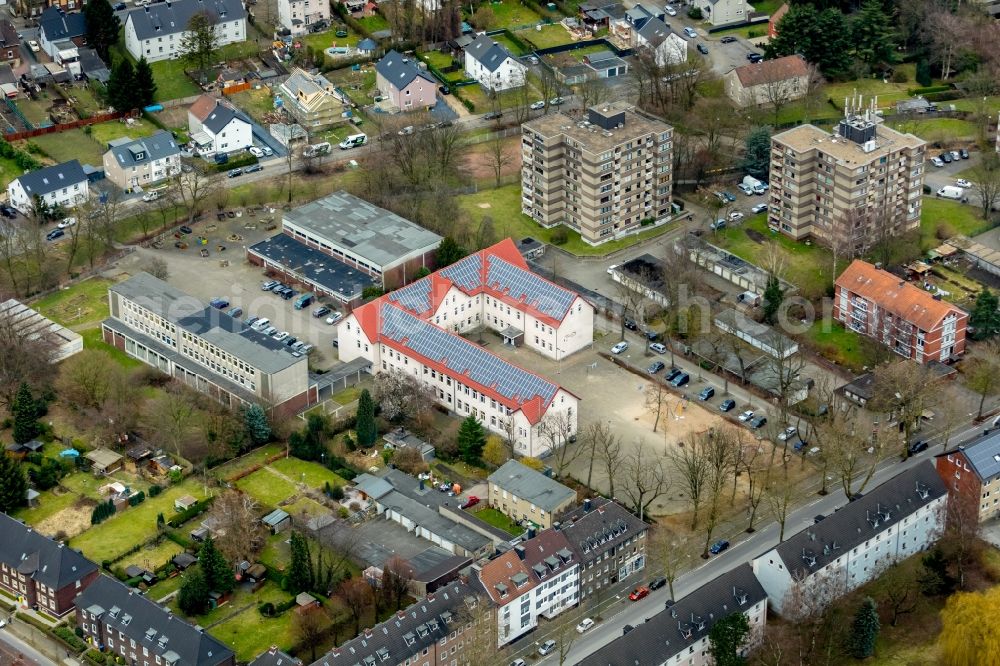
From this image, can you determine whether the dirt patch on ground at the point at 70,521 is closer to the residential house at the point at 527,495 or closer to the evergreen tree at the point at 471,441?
the evergreen tree at the point at 471,441

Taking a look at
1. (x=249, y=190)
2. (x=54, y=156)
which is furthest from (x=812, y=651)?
(x=54, y=156)

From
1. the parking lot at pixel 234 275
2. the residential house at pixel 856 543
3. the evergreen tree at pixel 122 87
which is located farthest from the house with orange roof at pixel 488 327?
the evergreen tree at pixel 122 87

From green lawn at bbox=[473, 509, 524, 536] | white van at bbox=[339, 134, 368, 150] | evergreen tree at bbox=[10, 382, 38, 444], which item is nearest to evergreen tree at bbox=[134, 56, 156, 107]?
white van at bbox=[339, 134, 368, 150]

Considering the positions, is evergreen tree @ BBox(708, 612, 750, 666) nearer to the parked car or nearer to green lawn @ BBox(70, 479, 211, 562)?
the parked car

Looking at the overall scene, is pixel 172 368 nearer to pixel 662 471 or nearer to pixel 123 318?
pixel 123 318

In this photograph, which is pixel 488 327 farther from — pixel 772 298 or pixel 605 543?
pixel 605 543

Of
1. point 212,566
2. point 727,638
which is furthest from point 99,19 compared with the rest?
point 727,638
